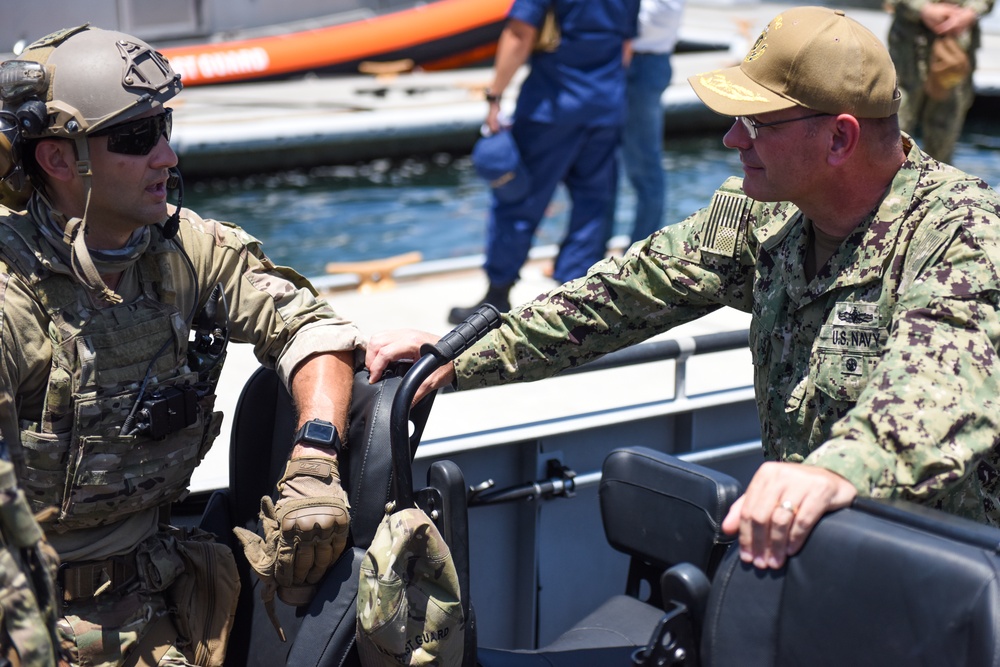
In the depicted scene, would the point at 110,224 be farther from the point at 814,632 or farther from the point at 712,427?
the point at 712,427

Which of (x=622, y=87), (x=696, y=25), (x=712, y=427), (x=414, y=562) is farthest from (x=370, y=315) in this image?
(x=696, y=25)

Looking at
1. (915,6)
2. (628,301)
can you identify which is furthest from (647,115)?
(628,301)

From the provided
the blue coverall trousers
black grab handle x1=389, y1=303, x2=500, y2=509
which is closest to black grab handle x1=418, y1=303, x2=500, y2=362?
black grab handle x1=389, y1=303, x2=500, y2=509

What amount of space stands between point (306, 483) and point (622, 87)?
10.2ft

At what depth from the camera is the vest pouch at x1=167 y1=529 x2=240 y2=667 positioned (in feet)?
6.91

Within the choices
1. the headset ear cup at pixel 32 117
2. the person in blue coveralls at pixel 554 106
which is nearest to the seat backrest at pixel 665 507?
the headset ear cup at pixel 32 117

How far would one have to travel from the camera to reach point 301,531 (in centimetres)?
189

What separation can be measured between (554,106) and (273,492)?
2.70 m

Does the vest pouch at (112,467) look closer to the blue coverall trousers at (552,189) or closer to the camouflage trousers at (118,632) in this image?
the camouflage trousers at (118,632)

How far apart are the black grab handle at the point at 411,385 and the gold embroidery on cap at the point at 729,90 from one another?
21.2 inches

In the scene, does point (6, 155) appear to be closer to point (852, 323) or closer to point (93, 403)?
point (93, 403)

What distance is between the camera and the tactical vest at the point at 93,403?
1944 mm

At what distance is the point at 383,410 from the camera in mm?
2035

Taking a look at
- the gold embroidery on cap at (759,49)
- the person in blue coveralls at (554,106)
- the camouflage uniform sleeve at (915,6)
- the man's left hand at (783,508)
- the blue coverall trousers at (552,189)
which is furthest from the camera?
the camouflage uniform sleeve at (915,6)
